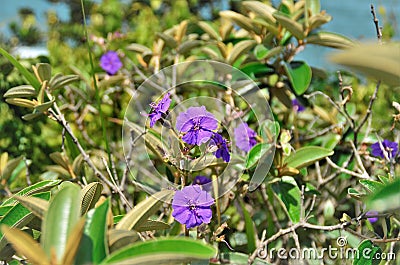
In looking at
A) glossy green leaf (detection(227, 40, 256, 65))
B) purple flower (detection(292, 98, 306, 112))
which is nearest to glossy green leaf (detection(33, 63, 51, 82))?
glossy green leaf (detection(227, 40, 256, 65))

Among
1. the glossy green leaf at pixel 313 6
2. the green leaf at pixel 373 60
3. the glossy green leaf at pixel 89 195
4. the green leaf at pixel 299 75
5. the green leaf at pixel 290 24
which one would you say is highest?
the glossy green leaf at pixel 313 6

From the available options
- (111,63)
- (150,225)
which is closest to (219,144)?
(150,225)

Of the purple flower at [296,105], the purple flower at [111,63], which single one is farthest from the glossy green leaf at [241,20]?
the purple flower at [111,63]

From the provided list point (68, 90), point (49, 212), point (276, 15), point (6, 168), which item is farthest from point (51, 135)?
point (49, 212)

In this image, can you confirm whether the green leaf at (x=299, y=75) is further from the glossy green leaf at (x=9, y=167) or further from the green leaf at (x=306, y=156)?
the glossy green leaf at (x=9, y=167)

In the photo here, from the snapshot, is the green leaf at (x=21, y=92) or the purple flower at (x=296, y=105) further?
the purple flower at (x=296, y=105)

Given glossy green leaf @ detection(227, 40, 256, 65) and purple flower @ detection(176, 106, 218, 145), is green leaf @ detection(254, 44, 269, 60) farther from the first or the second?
purple flower @ detection(176, 106, 218, 145)

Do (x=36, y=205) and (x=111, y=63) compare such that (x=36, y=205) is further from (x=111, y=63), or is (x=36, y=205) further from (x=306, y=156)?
(x=111, y=63)
